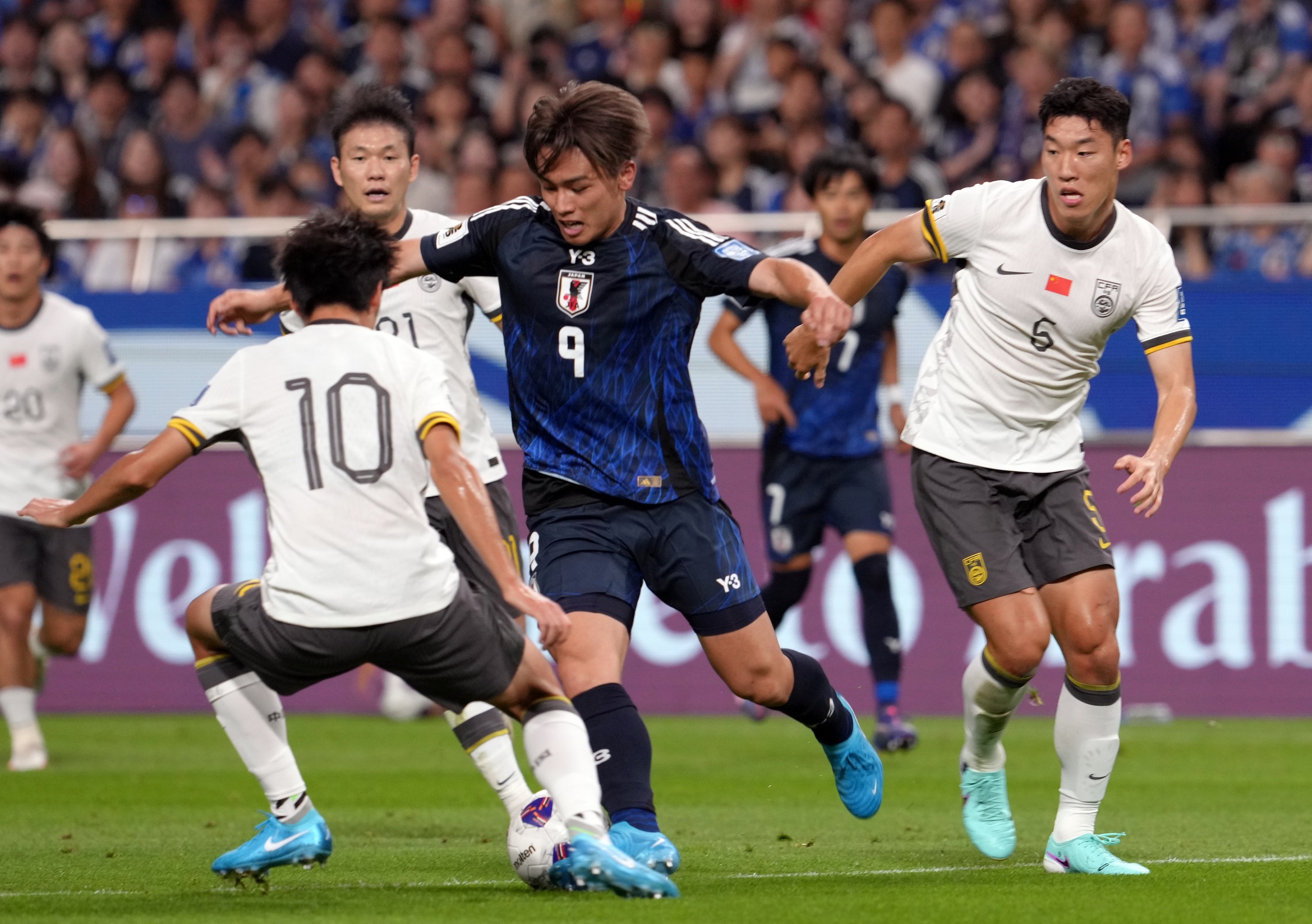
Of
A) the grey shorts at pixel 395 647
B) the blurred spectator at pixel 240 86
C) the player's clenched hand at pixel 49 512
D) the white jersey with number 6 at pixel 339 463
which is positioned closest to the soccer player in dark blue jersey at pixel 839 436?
the grey shorts at pixel 395 647

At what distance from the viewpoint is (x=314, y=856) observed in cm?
547

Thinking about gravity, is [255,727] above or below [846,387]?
below

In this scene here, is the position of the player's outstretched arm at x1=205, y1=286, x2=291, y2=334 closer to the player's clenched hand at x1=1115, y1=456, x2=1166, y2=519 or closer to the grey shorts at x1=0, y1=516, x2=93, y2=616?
the player's clenched hand at x1=1115, y1=456, x2=1166, y2=519

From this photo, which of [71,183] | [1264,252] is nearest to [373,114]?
[1264,252]

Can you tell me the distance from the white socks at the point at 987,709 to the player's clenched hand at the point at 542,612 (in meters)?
2.07

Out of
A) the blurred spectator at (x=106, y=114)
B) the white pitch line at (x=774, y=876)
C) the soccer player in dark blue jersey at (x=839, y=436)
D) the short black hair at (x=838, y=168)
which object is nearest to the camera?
the white pitch line at (x=774, y=876)

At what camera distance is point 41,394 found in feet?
32.7

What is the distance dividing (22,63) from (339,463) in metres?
13.2

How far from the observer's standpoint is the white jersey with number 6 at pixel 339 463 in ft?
16.6

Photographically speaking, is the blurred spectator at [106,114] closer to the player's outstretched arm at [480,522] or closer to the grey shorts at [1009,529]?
the grey shorts at [1009,529]

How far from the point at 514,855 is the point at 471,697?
66 cm

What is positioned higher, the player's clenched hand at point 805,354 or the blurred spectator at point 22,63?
the blurred spectator at point 22,63

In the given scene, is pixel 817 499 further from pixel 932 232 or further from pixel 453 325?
pixel 932 232

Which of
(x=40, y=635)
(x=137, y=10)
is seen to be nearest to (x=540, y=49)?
(x=137, y=10)
